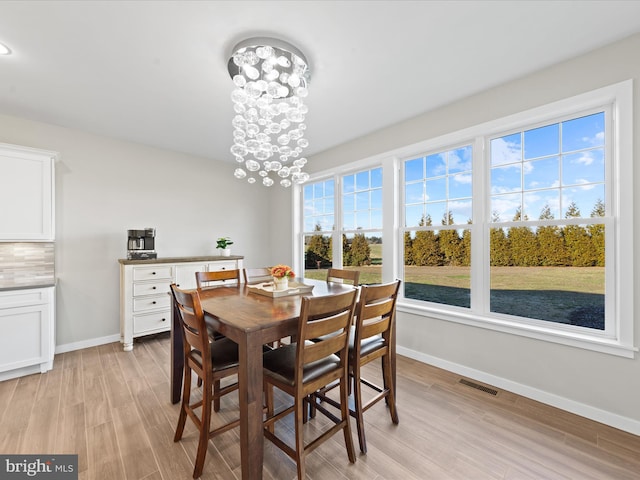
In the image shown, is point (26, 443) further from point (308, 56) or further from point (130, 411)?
point (308, 56)

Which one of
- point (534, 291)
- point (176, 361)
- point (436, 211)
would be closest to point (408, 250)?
point (436, 211)

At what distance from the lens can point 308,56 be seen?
82.4 inches

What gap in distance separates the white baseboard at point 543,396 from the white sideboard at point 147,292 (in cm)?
317

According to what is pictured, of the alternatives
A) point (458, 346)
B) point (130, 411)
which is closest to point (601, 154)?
point (458, 346)

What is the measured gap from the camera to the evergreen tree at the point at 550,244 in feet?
7.72

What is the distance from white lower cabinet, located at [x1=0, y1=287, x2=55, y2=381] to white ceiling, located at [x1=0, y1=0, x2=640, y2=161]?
6.33 feet

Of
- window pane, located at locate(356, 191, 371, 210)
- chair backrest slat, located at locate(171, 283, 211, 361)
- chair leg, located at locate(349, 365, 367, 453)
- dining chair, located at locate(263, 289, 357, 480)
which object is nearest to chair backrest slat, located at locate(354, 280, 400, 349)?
dining chair, located at locate(263, 289, 357, 480)

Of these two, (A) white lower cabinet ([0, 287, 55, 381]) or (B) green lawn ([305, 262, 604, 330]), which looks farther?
(A) white lower cabinet ([0, 287, 55, 381])

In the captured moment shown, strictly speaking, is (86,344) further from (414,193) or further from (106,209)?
(414,193)

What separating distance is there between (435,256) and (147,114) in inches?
140

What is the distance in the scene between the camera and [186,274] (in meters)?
3.81

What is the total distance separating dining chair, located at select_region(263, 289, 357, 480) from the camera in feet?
4.73

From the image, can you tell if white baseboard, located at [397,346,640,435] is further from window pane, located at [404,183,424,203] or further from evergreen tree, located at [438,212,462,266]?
window pane, located at [404,183,424,203]

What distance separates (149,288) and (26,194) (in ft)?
5.03
